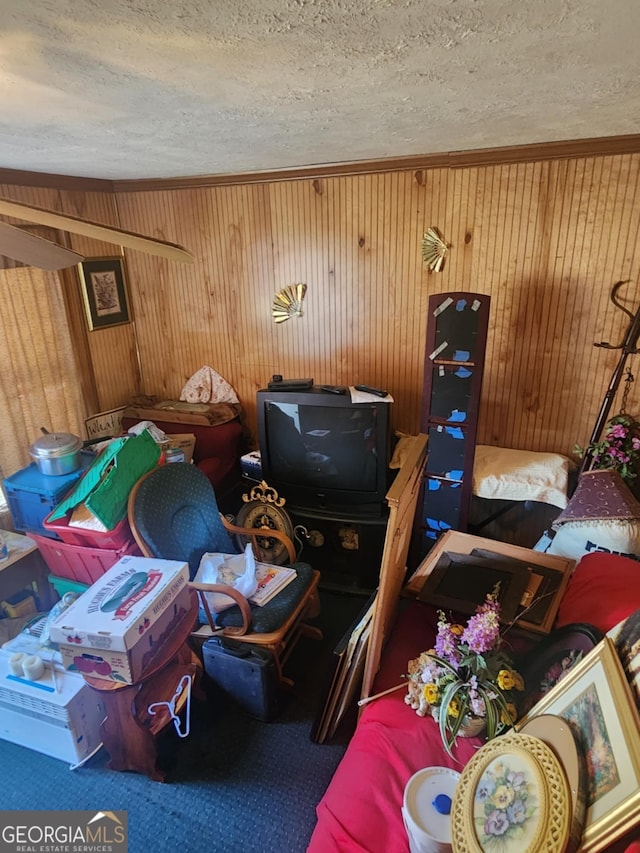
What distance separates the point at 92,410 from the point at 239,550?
1.55m

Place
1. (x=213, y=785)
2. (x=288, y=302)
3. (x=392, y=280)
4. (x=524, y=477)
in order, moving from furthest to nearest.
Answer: (x=288, y=302) → (x=392, y=280) → (x=524, y=477) → (x=213, y=785)

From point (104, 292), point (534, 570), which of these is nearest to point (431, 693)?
point (534, 570)

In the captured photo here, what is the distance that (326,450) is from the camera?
3.08 m

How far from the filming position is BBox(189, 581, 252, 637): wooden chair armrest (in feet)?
7.33

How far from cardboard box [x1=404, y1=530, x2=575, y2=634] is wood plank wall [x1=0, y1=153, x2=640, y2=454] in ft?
3.23

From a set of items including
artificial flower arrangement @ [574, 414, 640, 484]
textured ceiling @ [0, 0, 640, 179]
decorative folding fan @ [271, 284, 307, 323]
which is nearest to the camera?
textured ceiling @ [0, 0, 640, 179]

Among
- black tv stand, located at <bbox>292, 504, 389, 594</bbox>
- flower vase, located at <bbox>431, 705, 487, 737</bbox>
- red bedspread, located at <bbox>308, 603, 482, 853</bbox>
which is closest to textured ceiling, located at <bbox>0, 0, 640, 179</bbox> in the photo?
flower vase, located at <bbox>431, 705, 487, 737</bbox>

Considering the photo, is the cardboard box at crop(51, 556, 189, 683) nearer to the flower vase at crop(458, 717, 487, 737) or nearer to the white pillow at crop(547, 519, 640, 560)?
the flower vase at crop(458, 717, 487, 737)

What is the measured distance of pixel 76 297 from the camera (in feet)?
11.3

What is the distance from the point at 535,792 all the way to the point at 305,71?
169 cm

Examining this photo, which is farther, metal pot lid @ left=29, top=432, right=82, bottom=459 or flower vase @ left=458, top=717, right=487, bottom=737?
metal pot lid @ left=29, top=432, right=82, bottom=459

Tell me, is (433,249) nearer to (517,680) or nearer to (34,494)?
(517,680)

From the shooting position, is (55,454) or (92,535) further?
(55,454)

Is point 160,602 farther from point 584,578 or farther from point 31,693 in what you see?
point 584,578
